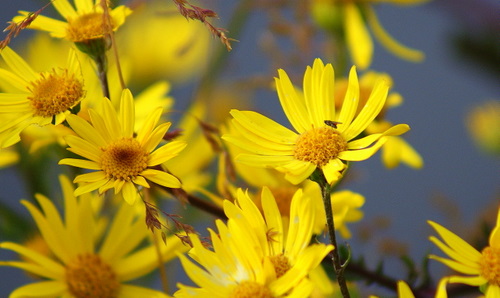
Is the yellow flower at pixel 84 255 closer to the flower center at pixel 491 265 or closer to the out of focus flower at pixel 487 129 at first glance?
the flower center at pixel 491 265

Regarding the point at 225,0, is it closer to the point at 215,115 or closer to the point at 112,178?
the point at 215,115

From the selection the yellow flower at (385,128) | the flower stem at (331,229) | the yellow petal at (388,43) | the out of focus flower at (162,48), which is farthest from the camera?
the out of focus flower at (162,48)

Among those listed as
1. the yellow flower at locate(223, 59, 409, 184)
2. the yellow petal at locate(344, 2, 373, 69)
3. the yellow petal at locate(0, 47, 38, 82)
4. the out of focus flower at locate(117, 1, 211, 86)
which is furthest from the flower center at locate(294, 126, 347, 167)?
the out of focus flower at locate(117, 1, 211, 86)

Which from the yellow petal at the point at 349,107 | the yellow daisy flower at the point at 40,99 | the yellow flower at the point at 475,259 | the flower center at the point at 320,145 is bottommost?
the yellow flower at the point at 475,259

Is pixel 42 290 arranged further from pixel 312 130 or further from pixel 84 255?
pixel 312 130

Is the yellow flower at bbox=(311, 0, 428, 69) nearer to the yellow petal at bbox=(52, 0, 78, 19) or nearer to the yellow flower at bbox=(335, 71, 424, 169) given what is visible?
the yellow flower at bbox=(335, 71, 424, 169)

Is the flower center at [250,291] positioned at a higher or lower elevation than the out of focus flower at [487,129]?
higher

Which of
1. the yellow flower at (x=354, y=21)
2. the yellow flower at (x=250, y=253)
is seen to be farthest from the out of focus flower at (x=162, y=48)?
the yellow flower at (x=250, y=253)
